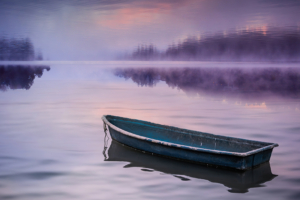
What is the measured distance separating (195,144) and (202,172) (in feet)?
5.27

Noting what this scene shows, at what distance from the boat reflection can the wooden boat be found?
0.43ft

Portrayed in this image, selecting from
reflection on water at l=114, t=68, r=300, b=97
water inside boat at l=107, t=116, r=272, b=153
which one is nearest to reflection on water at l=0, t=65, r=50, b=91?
reflection on water at l=114, t=68, r=300, b=97

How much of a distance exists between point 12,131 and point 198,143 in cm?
704

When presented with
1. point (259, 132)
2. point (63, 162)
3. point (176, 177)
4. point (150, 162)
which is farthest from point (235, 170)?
point (259, 132)

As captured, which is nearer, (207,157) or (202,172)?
(202,172)

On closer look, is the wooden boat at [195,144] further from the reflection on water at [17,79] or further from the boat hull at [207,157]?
the reflection on water at [17,79]

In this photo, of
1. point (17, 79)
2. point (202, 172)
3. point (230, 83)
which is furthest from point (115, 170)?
point (17, 79)

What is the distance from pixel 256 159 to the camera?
6.96 m

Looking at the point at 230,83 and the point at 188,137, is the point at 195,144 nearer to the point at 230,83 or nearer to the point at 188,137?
the point at 188,137

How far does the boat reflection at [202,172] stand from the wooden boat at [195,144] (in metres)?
0.13

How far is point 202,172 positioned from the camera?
6.96m

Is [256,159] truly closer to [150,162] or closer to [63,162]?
[150,162]

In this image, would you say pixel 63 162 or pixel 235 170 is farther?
pixel 63 162

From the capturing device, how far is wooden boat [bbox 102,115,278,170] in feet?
22.5
